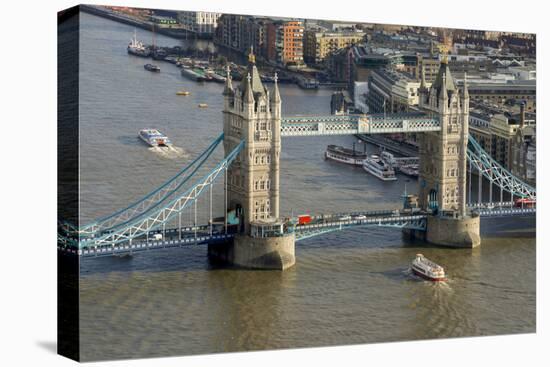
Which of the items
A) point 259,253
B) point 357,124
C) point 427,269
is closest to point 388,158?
point 357,124

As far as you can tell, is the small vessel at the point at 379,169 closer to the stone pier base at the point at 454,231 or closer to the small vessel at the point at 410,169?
the small vessel at the point at 410,169

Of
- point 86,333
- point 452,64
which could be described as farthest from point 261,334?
point 452,64

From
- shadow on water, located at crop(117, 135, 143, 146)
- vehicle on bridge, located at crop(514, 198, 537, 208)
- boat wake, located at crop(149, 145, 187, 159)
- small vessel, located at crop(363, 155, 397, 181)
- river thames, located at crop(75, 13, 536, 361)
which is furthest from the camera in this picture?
small vessel, located at crop(363, 155, 397, 181)

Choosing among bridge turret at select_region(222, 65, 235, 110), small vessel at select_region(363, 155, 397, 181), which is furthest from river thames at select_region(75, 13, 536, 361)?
bridge turret at select_region(222, 65, 235, 110)

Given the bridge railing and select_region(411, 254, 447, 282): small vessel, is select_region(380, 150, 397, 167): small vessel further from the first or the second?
select_region(411, 254, 447, 282): small vessel

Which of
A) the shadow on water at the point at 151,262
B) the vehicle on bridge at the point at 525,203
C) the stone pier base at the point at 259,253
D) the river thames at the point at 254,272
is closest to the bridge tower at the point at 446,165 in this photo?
the river thames at the point at 254,272
